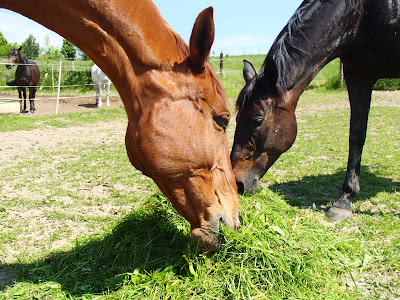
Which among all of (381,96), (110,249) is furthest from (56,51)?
(110,249)

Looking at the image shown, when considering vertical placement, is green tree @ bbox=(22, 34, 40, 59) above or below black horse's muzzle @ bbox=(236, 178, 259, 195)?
above

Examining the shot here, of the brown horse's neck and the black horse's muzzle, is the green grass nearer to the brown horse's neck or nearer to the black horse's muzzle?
the black horse's muzzle

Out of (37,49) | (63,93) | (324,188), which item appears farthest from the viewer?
(37,49)

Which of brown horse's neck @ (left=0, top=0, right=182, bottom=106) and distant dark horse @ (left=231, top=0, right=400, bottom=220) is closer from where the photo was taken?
brown horse's neck @ (left=0, top=0, right=182, bottom=106)

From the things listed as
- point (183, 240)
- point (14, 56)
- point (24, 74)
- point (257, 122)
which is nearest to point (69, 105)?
point (24, 74)

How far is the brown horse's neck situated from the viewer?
Result: 1.90m

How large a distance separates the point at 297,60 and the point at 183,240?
2131mm

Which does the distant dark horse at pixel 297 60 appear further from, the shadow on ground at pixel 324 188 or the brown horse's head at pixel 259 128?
the shadow on ground at pixel 324 188

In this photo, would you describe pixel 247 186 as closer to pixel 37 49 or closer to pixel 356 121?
pixel 356 121

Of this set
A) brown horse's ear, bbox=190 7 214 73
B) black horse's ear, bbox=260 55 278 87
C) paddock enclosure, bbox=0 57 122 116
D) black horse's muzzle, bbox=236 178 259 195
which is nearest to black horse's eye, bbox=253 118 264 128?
black horse's ear, bbox=260 55 278 87

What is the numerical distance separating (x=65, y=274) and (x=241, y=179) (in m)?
1.75

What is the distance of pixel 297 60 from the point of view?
3447mm

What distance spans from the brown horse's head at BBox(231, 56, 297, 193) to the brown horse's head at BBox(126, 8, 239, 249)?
4.43 feet

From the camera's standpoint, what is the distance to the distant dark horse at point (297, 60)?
338 centimetres
